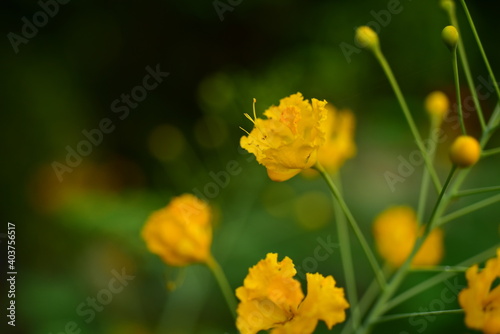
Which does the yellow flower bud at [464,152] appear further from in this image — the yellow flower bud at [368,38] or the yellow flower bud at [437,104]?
the yellow flower bud at [437,104]

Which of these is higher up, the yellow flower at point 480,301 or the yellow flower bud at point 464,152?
the yellow flower bud at point 464,152

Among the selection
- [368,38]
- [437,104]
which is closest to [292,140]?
[368,38]

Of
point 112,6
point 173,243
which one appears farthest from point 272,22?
point 173,243

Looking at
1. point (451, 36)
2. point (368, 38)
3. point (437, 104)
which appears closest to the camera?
point (451, 36)

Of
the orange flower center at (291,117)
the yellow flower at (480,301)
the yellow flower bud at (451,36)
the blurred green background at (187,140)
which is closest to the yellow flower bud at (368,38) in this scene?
the yellow flower bud at (451,36)

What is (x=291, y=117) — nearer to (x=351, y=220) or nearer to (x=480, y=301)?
(x=351, y=220)
